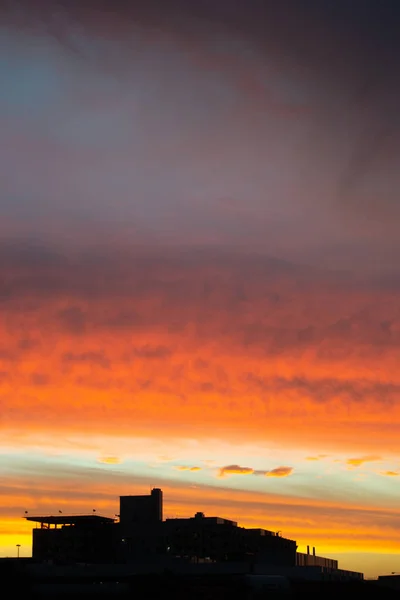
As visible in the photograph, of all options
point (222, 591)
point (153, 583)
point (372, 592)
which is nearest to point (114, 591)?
point (153, 583)

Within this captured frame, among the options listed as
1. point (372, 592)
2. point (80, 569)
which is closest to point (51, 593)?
point (80, 569)

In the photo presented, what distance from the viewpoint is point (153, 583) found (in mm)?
138000

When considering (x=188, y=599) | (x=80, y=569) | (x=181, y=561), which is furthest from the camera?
(x=181, y=561)

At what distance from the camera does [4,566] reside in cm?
14625

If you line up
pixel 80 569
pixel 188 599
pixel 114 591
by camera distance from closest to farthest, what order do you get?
1. pixel 188 599
2. pixel 114 591
3. pixel 80 569

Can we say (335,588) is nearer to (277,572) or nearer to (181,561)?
(277,572)

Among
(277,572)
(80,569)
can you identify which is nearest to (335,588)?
(277,572)

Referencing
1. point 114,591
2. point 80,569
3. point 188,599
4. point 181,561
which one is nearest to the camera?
point 188,599

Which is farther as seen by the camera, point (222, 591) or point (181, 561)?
point (181, 561)

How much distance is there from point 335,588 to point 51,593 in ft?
145

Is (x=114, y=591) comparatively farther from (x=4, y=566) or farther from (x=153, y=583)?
(x=4, y=566)

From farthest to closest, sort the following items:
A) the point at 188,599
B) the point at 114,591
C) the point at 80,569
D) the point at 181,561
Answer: the point at 181,561 < the point at 80,569 < the point at 114,591 < the point at 188,599

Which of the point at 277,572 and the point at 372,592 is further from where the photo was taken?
the point at 277,572

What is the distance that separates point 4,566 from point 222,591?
36054mm
